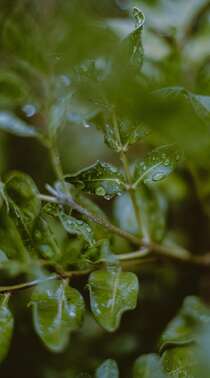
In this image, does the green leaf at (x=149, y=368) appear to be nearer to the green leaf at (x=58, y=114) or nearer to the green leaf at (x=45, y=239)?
the green leaf at (x=45, y=239)

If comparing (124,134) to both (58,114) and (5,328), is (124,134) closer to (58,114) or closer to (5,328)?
(58,114)

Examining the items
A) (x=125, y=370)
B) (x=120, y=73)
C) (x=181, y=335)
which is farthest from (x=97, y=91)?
(x=125, y=370)

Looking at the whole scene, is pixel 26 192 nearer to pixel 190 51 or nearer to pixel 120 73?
pixel 120 73

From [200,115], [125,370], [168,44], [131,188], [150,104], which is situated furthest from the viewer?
[168,44]

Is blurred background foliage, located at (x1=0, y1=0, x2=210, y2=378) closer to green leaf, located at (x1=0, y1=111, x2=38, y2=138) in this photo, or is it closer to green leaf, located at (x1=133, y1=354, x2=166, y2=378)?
green leaf, located at (x1=0, y1=111, x2=38, y2=138)

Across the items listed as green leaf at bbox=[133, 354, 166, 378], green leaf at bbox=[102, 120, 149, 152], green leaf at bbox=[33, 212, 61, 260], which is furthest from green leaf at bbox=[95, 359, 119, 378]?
green leaf at bbox=[102, 120, 149, 152]

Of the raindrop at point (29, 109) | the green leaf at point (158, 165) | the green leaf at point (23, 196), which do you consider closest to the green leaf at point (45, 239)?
the green leaf at point (23, 196)

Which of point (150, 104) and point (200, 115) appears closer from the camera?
point (150, 104)

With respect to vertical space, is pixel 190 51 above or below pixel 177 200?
above
